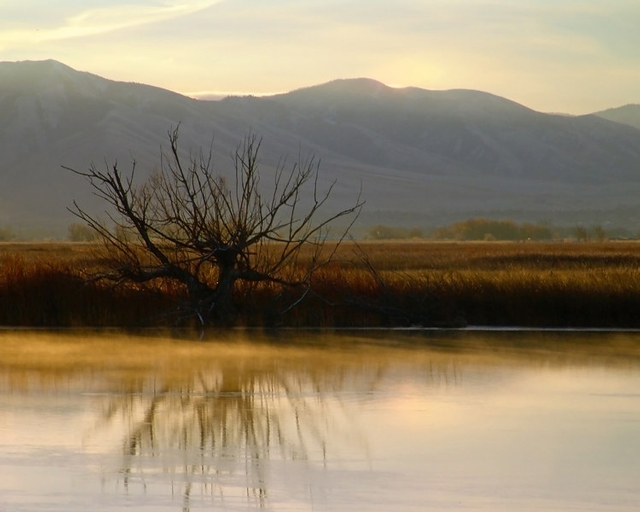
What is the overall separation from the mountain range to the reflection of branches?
97.4 meters

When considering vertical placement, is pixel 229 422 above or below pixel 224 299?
below

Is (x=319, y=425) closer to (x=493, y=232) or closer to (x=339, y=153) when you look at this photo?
(x=493, y=232)

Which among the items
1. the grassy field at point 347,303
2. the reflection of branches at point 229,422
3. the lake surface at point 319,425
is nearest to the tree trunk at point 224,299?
the grassy field at point 347,303

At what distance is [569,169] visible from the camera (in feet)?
579

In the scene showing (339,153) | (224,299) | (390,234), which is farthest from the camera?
(339,153)

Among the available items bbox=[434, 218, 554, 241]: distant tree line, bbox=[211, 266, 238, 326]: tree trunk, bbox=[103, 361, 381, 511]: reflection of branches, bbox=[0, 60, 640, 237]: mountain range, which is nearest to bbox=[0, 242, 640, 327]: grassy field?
bbox=[211, 266, 238, 326]: tree trunk

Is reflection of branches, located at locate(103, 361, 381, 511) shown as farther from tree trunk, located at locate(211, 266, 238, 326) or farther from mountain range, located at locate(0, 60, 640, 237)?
mountain range, located at locate(0, 60, 640, 237)

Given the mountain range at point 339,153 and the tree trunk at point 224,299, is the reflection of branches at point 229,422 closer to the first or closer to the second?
the tree trunk at point 224,299

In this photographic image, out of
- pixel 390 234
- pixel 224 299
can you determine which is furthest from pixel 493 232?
pixel 224 299

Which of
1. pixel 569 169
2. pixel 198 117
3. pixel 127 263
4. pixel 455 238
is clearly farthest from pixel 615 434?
pixel 569 169

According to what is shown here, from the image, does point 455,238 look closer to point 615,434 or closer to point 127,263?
point 127,263

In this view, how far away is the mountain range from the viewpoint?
5010 inches

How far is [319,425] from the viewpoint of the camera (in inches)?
420

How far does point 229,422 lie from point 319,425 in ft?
2.32
